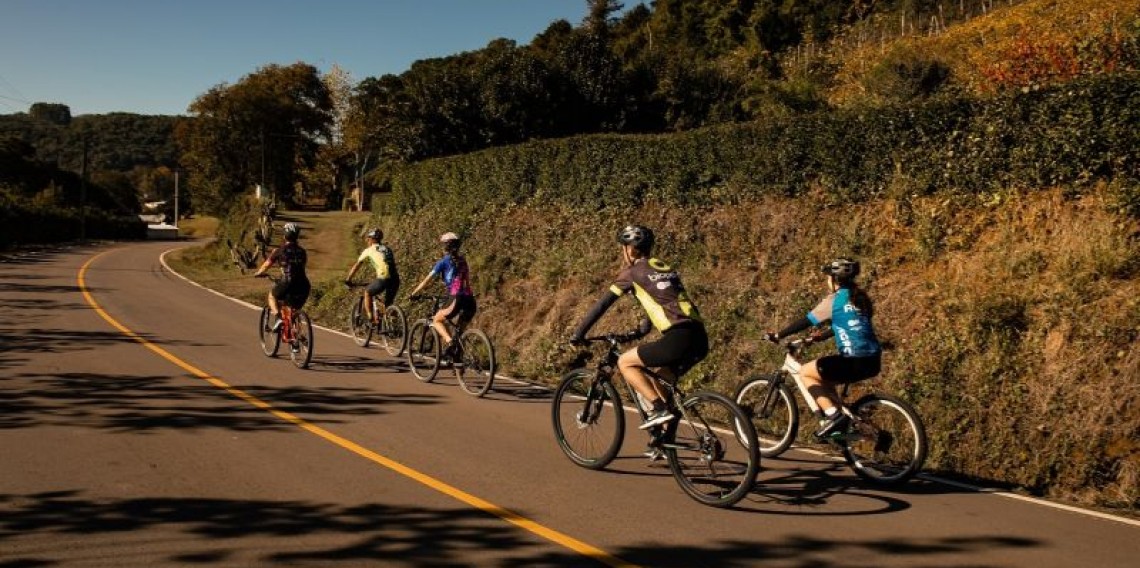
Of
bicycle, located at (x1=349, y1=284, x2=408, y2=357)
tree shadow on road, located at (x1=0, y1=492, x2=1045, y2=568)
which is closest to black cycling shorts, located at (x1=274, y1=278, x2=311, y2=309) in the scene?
bicycle, located at (x1=349, y1=284, x2=408, y2=357)

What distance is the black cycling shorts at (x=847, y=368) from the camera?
22.7ft

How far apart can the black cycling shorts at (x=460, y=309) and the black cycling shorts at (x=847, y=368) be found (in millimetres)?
5409

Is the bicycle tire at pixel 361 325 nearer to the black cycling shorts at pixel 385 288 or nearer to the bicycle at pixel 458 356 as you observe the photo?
the black cycling shorts at pixel 385 288

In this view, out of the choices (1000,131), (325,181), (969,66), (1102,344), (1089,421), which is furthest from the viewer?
(325,181)

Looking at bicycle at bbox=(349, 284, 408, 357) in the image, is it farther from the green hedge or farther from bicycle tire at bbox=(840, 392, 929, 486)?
bicycle tire at bbox=(840, 392, 929, 486)

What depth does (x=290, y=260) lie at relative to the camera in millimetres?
12578

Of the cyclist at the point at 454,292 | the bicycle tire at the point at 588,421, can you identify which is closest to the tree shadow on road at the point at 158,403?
the cyclist at the point at 454,292

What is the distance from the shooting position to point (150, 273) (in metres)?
32.7

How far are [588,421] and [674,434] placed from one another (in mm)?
1054

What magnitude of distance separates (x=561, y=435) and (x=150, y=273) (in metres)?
30.4

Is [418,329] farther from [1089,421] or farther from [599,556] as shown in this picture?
[1089,421]

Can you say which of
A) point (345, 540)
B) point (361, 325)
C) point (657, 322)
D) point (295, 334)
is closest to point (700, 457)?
point (657, 322)

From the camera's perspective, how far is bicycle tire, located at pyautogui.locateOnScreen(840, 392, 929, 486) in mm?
6711

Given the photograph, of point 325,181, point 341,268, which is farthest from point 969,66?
point 325,181
